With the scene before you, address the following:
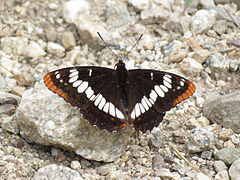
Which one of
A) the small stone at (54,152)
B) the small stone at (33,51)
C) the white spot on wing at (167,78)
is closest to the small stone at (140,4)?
the small stone at (33,51)

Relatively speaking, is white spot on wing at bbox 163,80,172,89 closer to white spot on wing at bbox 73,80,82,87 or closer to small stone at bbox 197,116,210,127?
small stone at bbox 197,116,210,127

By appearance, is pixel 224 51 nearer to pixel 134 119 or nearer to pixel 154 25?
pixel 154 25

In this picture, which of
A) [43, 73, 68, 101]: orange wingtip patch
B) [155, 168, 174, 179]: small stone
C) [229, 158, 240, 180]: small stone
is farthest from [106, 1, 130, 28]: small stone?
[229, 158, 240, 180]: small stone

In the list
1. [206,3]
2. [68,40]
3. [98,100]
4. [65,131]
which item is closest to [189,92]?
[98,100]

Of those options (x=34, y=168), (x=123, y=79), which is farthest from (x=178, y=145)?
(x=34, y=168)

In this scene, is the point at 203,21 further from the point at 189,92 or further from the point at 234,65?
the point at 189,92

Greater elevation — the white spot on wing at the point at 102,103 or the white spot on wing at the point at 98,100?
the white spot on wing at the point at 98,100

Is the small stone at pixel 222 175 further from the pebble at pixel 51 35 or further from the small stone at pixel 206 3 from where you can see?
the pebble at pixel 51 35
